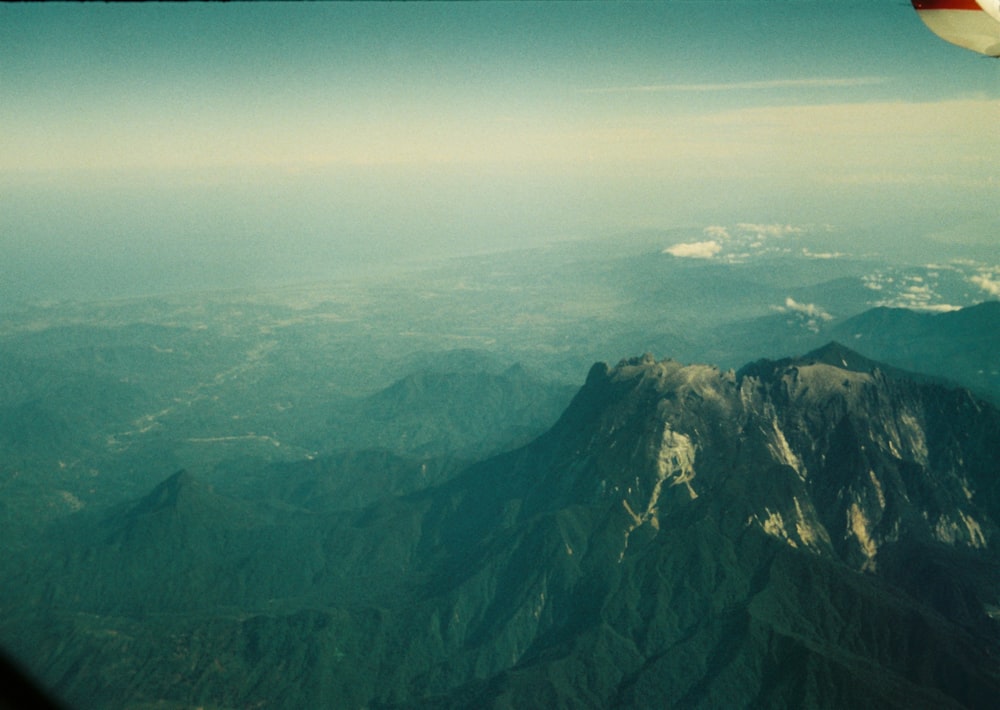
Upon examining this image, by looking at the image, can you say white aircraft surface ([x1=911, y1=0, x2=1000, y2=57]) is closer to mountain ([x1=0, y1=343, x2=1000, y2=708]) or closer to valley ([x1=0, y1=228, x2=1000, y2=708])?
mountain ([x1=0, y1=343, x2=1000, y2=708])

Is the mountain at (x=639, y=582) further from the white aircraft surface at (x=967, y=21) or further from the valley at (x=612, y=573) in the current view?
the white aircraft surface at (x=967, y=21)

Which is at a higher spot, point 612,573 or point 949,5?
point 949,5

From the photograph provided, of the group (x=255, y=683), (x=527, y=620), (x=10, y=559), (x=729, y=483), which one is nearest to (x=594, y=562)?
(x=527, y=620)

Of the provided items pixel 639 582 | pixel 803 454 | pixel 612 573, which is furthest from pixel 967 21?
pixel 803 454

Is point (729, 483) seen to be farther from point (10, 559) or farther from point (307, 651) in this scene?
point (10, 559)

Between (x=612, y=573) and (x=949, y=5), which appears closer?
(x=949, y=5)

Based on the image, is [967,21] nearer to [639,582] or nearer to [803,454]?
[639,582]

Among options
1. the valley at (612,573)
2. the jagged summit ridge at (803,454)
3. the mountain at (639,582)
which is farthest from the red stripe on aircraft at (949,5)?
the jagged summit ridge at (803,454)
